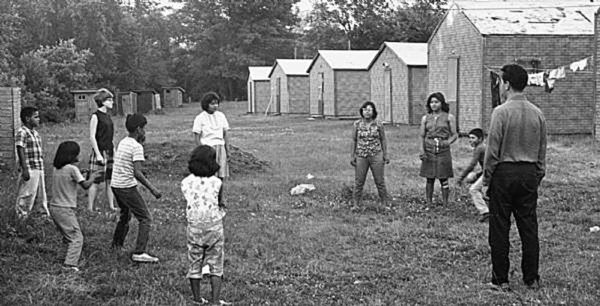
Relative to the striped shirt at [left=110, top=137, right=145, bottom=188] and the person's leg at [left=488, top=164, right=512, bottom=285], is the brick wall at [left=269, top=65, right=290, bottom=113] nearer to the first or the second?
the striped shirt at [left=110, top=137, right=145, bottom=188]

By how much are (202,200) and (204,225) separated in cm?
22

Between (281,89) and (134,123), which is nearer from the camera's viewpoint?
(134,123)

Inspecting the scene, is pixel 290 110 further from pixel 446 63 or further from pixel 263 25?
pixel 263 25

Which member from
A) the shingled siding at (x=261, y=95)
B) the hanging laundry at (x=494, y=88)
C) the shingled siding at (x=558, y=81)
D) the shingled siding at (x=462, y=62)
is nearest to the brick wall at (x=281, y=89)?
the shingled siding at (x=261, y=95)

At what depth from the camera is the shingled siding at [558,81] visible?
87.0ft

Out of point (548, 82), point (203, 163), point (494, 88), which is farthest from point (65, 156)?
point (494, 88)

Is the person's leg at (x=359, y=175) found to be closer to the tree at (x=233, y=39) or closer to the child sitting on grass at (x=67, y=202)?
the child sitting on grass at (x=67, y=202)

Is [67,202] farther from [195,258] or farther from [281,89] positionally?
[281,89]

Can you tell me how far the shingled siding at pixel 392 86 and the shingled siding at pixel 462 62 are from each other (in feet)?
12.8

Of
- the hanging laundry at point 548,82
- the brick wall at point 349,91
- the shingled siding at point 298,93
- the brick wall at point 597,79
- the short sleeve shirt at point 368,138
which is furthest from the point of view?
the shingled siding at point 298,93

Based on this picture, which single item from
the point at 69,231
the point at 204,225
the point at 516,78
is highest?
the point at 516,78

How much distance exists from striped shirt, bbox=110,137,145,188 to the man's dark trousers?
12.5 ft

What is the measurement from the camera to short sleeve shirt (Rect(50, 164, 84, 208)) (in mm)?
8125

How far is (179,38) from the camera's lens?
287 feet
